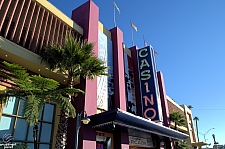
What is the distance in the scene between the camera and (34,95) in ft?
27.2

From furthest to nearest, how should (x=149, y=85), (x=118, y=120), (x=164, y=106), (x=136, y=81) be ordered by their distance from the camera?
(x=164, y=106) → (x=136, y=81) → (x=149, y=85) → (x=118, y=120)

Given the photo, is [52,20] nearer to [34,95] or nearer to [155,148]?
[34,95]

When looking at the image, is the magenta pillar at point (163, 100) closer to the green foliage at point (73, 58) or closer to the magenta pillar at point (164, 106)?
the magenta pillar at point (164, 106)

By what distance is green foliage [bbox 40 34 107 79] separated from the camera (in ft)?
35.9

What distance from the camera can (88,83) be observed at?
45.6 ft

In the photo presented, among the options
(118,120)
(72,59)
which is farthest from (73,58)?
(118,120)

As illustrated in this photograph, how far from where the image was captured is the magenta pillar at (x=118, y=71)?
16855 mm

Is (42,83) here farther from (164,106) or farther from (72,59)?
(164,106)

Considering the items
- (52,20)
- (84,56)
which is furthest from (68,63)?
(52,20)

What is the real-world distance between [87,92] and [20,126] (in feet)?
15.5

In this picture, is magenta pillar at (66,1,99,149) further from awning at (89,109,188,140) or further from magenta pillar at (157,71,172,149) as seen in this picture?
magenta pillar at (157,71,172,149)

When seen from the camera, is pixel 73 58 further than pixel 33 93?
Yes

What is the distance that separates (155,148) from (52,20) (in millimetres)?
17061

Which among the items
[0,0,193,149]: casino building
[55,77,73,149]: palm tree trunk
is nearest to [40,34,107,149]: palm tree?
[55,77,73,149]: palm tree trunk
